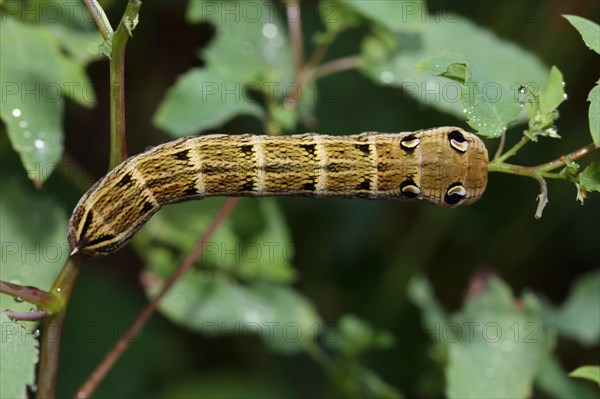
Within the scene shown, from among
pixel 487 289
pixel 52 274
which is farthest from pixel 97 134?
pixel 487 289

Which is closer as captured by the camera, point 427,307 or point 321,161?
point 321,161

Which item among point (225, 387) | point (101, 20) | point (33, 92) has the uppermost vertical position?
point (101, 20)

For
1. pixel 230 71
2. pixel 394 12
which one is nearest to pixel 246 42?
pixel 230 71

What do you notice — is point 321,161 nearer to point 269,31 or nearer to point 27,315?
point 27,315

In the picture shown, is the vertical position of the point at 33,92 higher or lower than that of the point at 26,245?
higher

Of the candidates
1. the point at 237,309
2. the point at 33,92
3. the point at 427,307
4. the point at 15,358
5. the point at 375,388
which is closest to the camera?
the point at 15,358

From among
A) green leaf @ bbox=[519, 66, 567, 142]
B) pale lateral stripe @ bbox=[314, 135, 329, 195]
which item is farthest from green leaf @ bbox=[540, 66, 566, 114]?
pale lateral stripe @ bbox=[314, 135, 329, 195]

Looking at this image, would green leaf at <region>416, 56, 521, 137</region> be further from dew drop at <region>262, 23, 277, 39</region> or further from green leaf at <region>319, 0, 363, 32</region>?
dew drop at <region>262, 23, 277, 39</region>

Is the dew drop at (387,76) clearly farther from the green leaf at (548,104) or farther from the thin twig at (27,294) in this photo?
the thin twig at (27,294)
